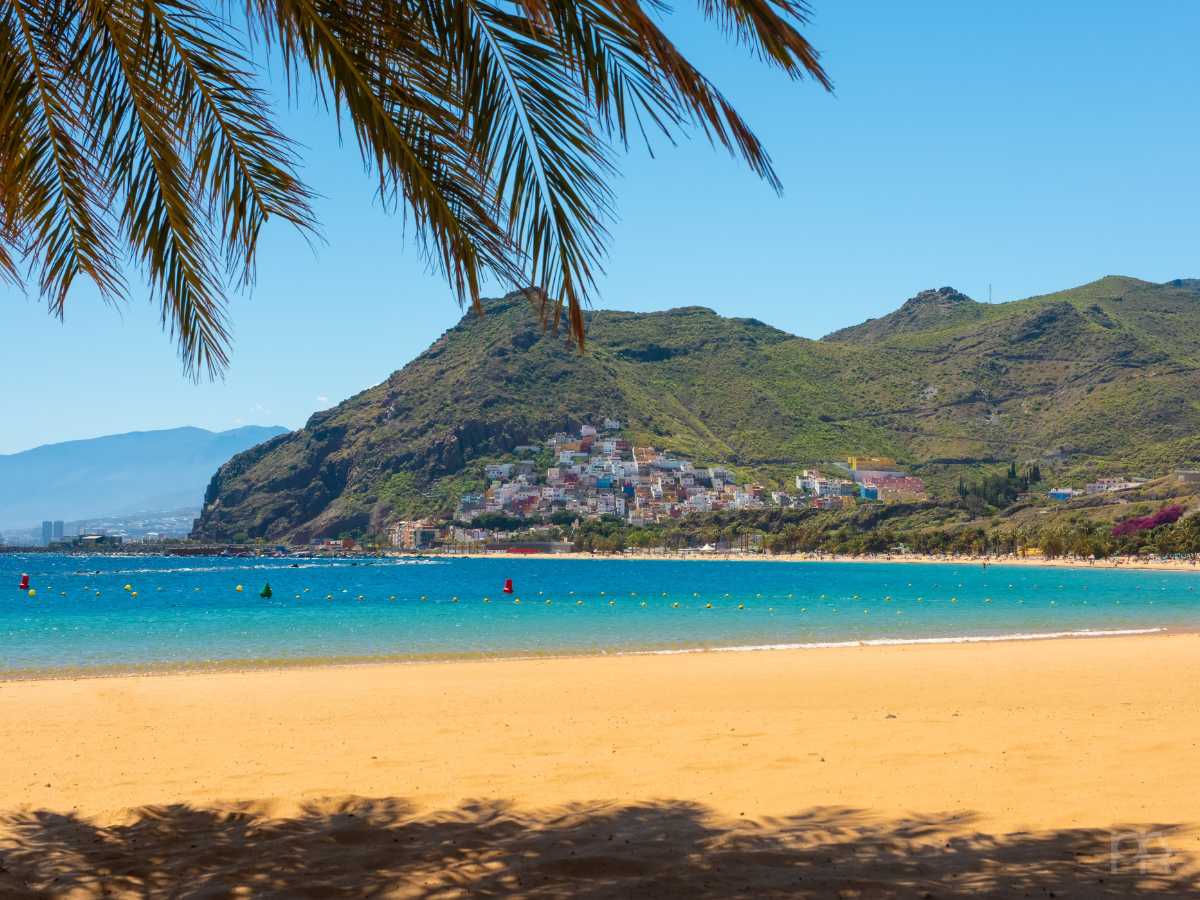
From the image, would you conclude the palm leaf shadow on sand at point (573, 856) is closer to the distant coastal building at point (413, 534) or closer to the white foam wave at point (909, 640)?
the white foam wave at point (909, 640)

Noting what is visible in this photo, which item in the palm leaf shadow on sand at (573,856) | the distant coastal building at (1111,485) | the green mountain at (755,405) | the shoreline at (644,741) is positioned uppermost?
the green mountain at (755,405)

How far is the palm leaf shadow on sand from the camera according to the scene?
4.70 m

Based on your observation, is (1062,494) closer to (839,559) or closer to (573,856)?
(839,559)

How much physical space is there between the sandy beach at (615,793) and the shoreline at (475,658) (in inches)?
252

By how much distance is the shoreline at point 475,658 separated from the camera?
19.7 meters

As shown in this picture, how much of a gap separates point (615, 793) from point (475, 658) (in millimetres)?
15658

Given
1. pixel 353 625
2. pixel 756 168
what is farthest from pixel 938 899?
pixel 353 625

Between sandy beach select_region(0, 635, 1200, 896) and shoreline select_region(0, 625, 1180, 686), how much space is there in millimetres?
6394

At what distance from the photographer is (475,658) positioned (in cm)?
2216

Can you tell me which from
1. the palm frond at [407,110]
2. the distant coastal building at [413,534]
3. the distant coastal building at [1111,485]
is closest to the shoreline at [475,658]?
the palm frond at [407,110]

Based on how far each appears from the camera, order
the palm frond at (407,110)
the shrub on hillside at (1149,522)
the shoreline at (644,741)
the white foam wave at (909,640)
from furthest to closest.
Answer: the shrub on hillside at (1149,522) < the white foam wave at (909,640) < the shoreline at (644,741) < the palm frond at (407,110)

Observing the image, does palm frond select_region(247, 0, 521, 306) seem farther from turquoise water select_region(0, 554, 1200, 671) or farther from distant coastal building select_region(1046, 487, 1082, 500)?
distant coastal building select_region(1046, 487, 1082, 500)

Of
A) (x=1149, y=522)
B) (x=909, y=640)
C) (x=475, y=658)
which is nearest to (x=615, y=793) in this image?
(x=475, y=658)

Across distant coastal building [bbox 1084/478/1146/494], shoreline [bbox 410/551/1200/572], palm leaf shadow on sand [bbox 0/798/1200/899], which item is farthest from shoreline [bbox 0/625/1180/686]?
distant coastal building [bbox 1084/478/1146/494]
